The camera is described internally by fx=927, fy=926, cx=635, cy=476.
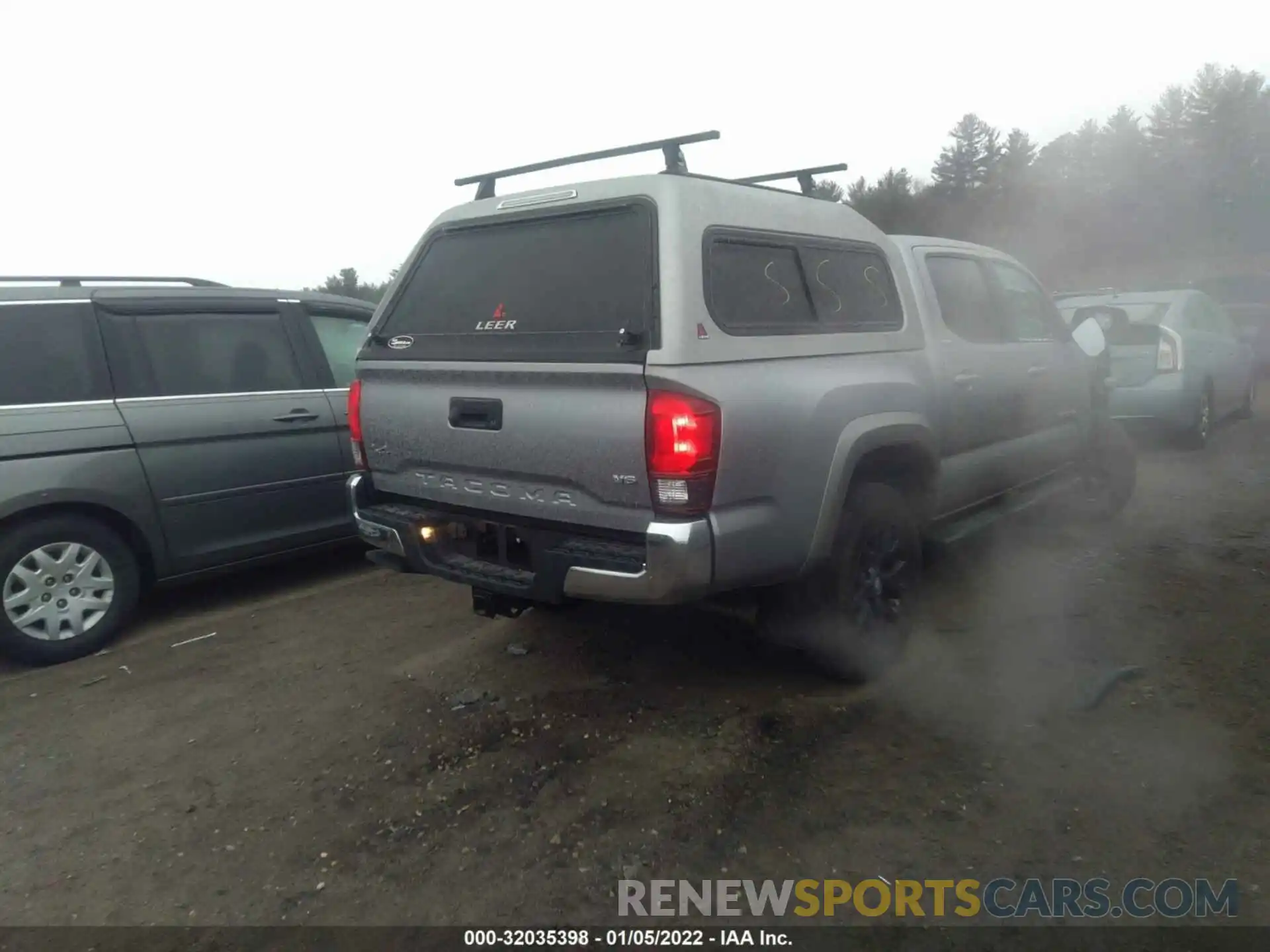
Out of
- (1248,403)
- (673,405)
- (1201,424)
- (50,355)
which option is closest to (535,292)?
(673,405)

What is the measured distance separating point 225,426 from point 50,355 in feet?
2.77

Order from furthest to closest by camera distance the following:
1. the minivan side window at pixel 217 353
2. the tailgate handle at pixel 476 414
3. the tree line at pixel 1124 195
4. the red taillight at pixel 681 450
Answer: the tree line at pixel 1124 195
the minivan side window at pixel 217 353
the tailgate handle at pixel 476 414
the red taillight at pixel 681 450

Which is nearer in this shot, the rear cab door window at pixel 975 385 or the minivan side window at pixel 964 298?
the rear cab door window at pixel 975 385

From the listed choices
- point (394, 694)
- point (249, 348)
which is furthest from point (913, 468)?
point (249, 348)

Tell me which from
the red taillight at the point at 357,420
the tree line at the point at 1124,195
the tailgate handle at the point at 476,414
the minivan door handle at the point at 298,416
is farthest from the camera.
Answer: the tree line at the point at 1124,195

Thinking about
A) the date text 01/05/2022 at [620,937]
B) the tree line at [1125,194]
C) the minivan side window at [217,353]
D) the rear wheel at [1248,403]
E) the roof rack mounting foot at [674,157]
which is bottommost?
the date text 01/05/2022 at [620,937]

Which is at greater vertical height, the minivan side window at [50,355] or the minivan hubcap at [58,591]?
the minivan side window at [50,355]

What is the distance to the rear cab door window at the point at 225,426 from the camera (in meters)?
4.66

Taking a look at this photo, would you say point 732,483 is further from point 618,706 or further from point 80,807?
point 80,807

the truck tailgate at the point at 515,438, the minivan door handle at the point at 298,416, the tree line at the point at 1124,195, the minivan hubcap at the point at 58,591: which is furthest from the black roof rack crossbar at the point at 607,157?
the tree line at the point at 1124,195

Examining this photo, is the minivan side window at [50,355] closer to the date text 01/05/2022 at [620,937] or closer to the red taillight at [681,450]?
the red taillight at [681,450]

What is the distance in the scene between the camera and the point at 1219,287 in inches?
641

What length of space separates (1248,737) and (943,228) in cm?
1340
